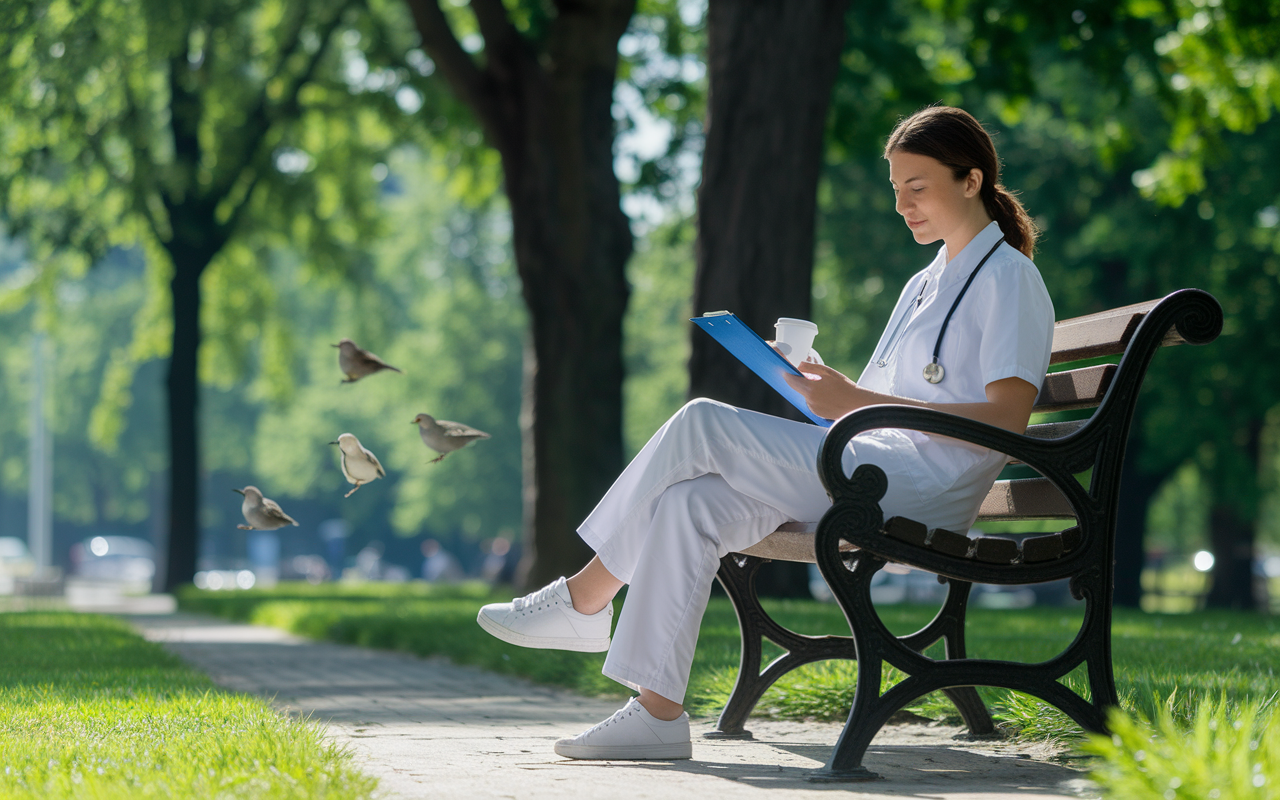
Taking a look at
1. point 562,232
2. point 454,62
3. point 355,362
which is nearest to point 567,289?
point 562,232

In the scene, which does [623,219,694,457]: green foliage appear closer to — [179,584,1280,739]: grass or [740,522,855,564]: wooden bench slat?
[179,584,1280,739]: grass

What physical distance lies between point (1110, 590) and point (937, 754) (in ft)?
2.36

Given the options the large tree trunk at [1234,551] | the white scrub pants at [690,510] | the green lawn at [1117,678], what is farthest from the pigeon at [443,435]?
the large tree trunk at [1234,551]

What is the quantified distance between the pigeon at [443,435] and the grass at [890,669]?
51.5 inches

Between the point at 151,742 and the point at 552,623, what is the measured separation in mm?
999

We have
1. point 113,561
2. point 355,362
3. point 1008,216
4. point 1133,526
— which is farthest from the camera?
point 113,561

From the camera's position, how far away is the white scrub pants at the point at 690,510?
331 centimetres

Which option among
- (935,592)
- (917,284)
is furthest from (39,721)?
(935,592)

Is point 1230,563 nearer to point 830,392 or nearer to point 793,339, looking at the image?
point 793,339

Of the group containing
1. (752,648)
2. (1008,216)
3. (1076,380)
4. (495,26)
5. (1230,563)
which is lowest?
(1230,563)

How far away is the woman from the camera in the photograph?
332 centimetres

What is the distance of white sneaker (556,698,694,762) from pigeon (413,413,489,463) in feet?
3.31

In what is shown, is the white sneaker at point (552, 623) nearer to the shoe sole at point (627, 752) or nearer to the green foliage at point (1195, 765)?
the shoe sole at point (627, 752)

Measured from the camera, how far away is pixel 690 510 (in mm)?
3363
